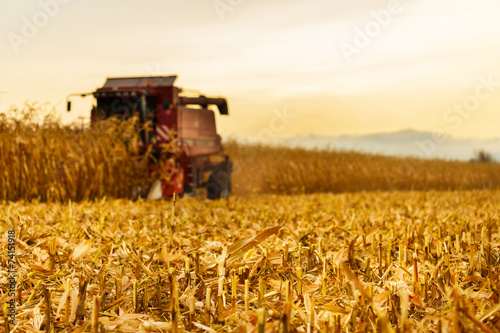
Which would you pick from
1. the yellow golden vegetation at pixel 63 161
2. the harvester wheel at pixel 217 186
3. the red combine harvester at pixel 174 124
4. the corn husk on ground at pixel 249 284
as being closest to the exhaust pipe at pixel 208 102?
the red combine harvester at pixel 174 124

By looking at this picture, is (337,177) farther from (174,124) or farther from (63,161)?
(63,161)

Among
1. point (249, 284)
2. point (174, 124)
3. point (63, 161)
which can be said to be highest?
point (174, 124)

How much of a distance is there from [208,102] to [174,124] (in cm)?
205

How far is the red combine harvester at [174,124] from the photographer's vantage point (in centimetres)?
991

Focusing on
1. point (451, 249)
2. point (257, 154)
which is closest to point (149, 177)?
point (451, 249)

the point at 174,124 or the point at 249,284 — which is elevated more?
the point at 174,124

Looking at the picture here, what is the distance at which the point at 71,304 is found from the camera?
2.43m

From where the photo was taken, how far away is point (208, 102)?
40.9ft

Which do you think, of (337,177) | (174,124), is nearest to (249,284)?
(174,124)

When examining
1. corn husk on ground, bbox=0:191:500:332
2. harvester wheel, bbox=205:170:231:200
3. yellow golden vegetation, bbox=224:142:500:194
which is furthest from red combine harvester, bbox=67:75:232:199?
corn husk on ground, bbox=0:191:500:332

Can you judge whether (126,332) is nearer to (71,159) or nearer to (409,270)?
(409,270)

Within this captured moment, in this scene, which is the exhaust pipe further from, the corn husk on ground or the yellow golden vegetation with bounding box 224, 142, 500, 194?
the corn husk on ground

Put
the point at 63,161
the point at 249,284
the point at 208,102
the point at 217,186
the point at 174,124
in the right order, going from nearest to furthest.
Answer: the point at 249,284 → the point at 63,161 → the point at 174,124 → the point at 217,186 → the point at 208,102

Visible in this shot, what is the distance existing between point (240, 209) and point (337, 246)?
3.01 metres
